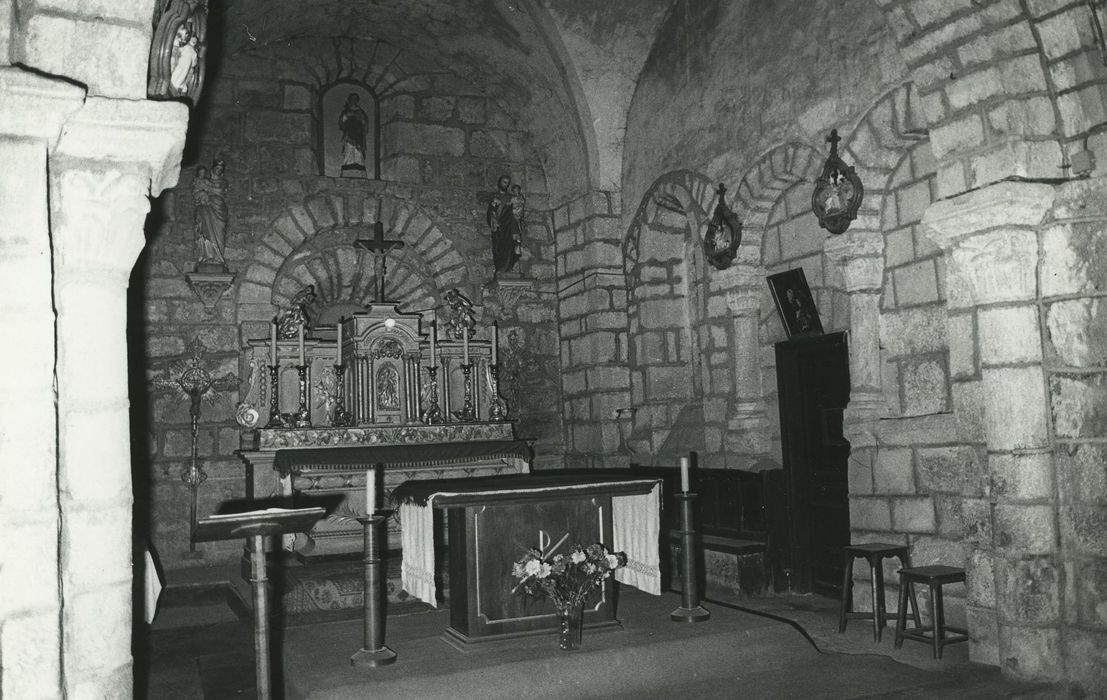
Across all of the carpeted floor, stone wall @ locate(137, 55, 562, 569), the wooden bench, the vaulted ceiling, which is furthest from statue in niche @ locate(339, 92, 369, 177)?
the carpeted floor

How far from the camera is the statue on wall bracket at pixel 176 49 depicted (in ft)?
10.8

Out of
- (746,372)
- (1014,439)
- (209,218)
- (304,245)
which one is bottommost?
(1014,439)

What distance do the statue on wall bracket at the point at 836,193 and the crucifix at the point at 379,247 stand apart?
12.7 ft

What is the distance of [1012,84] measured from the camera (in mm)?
4414

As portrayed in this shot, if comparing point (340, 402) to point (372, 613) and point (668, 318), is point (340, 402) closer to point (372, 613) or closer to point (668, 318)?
point (668, 318)

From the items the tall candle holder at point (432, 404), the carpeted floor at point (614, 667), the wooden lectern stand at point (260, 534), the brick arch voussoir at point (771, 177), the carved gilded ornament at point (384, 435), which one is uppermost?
the brick arch voussoir at point (771, 177)

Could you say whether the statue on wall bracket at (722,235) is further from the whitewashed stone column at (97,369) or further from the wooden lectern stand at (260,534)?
the whitewashed stone column at (97,369)

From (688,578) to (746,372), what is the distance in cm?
262

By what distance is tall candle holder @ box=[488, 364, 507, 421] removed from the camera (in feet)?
27.2

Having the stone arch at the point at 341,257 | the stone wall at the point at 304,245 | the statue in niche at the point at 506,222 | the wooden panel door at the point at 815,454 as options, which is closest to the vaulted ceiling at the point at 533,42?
the stone wall at the point at 304,245

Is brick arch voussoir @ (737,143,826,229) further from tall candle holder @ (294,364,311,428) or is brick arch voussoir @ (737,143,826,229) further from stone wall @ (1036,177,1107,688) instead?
tall candle holder @ (294,364,311,428)

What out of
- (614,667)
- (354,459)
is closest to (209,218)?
(354,459)

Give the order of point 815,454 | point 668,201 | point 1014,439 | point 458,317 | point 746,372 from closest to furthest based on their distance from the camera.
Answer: point 1014,439 → point 815,454 → point 746,372 → point 668,201 → point 458,317

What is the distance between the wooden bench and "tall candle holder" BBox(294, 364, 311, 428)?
3.07 m
